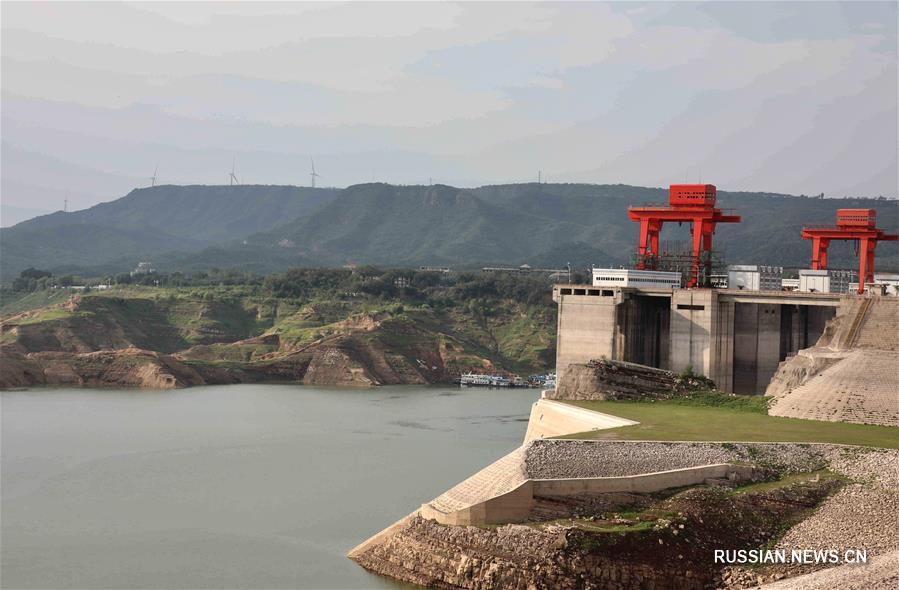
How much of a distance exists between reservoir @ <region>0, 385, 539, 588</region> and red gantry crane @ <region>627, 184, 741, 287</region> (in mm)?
10885

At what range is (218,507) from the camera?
41.6 meters

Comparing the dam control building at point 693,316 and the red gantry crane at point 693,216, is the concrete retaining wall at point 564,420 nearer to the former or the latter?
the dam control building at point 693,316

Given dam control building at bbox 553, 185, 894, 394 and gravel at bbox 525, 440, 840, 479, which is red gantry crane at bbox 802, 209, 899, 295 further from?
gravel at bbox 525, 440, 840, 479

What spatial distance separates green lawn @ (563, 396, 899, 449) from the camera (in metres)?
36.0

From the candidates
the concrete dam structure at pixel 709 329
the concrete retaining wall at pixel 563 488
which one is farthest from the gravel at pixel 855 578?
the concrete dam structure at pixel 709 329

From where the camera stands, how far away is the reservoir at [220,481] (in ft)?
112

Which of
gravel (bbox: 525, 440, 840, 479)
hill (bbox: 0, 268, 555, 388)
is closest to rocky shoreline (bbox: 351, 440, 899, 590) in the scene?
gravel (bbox: 525, 440, 840, 479)

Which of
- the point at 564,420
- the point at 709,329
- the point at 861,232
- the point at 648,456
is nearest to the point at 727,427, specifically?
the point at 648,456

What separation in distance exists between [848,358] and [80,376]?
66264 millimetres

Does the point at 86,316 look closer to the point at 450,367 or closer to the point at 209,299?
the point at 209,299

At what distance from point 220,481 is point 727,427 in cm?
1894

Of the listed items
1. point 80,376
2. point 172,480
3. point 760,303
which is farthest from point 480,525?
point 80,376

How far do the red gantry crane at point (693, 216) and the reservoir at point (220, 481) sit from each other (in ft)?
35.7

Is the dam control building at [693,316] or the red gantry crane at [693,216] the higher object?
the red gantry crane at [693,216]
